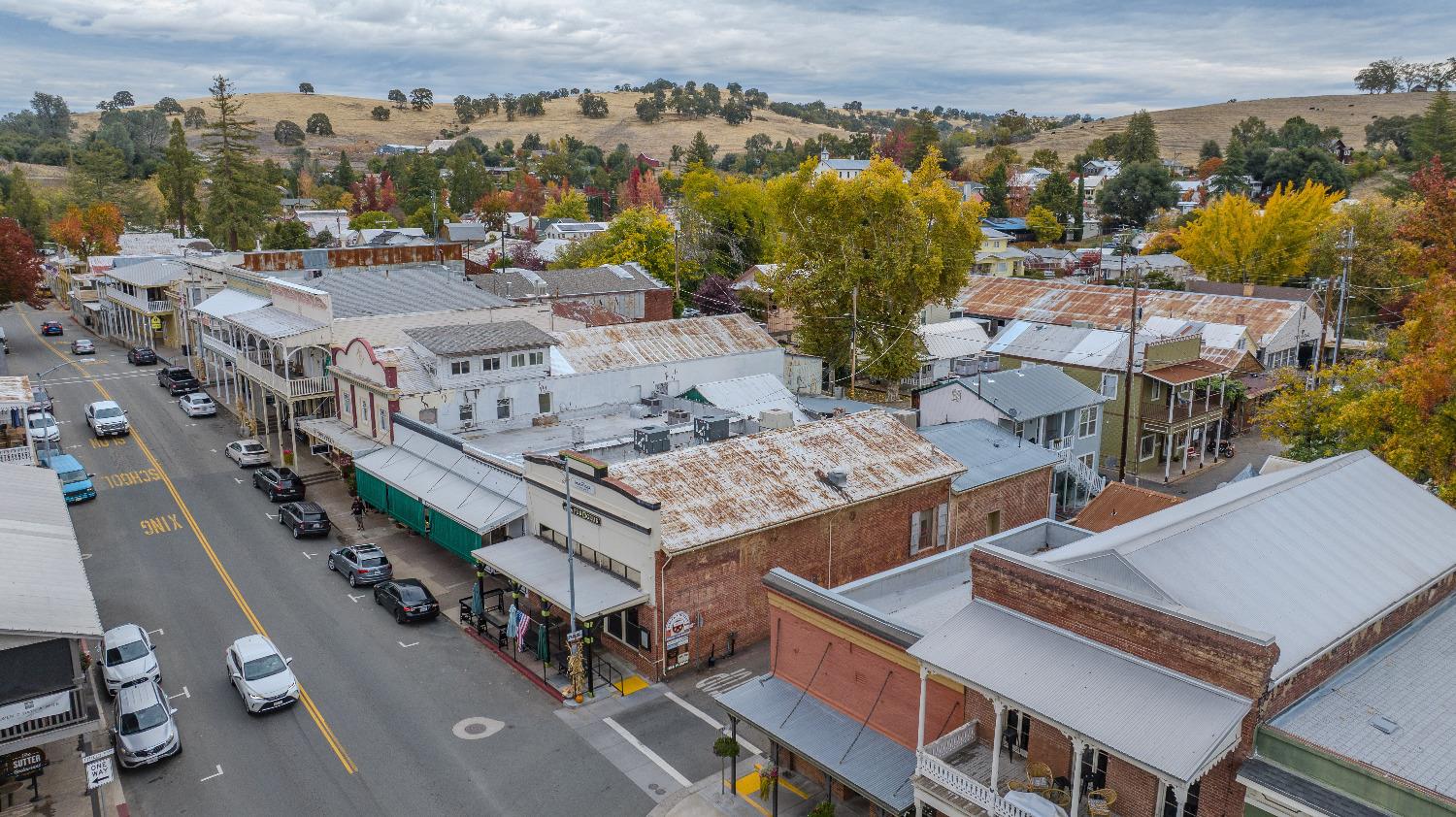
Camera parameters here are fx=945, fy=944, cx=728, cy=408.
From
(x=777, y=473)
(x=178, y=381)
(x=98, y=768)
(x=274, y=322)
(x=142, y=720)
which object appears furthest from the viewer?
(x=178, y=381)

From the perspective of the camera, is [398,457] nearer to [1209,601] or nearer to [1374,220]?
[1209,601]

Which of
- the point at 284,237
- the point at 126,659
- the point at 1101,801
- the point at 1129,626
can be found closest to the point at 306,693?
the point at 126,659

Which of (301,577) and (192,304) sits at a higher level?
(192,304)

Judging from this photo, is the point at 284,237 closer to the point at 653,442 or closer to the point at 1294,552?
the point at 653,442

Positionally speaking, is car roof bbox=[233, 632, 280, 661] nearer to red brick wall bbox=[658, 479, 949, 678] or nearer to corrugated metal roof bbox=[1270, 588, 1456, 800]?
red brick wall bbox=[658, 479, 949, 678]

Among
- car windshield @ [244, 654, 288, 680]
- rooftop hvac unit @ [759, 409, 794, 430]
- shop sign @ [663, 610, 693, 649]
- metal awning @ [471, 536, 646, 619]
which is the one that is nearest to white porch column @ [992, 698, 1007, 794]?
shop sign @ [663, 610, 693, 649]

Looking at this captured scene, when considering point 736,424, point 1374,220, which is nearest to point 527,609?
point 736,424

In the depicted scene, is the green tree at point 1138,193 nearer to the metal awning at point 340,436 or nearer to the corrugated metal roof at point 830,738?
the metal awning at point 340,436
